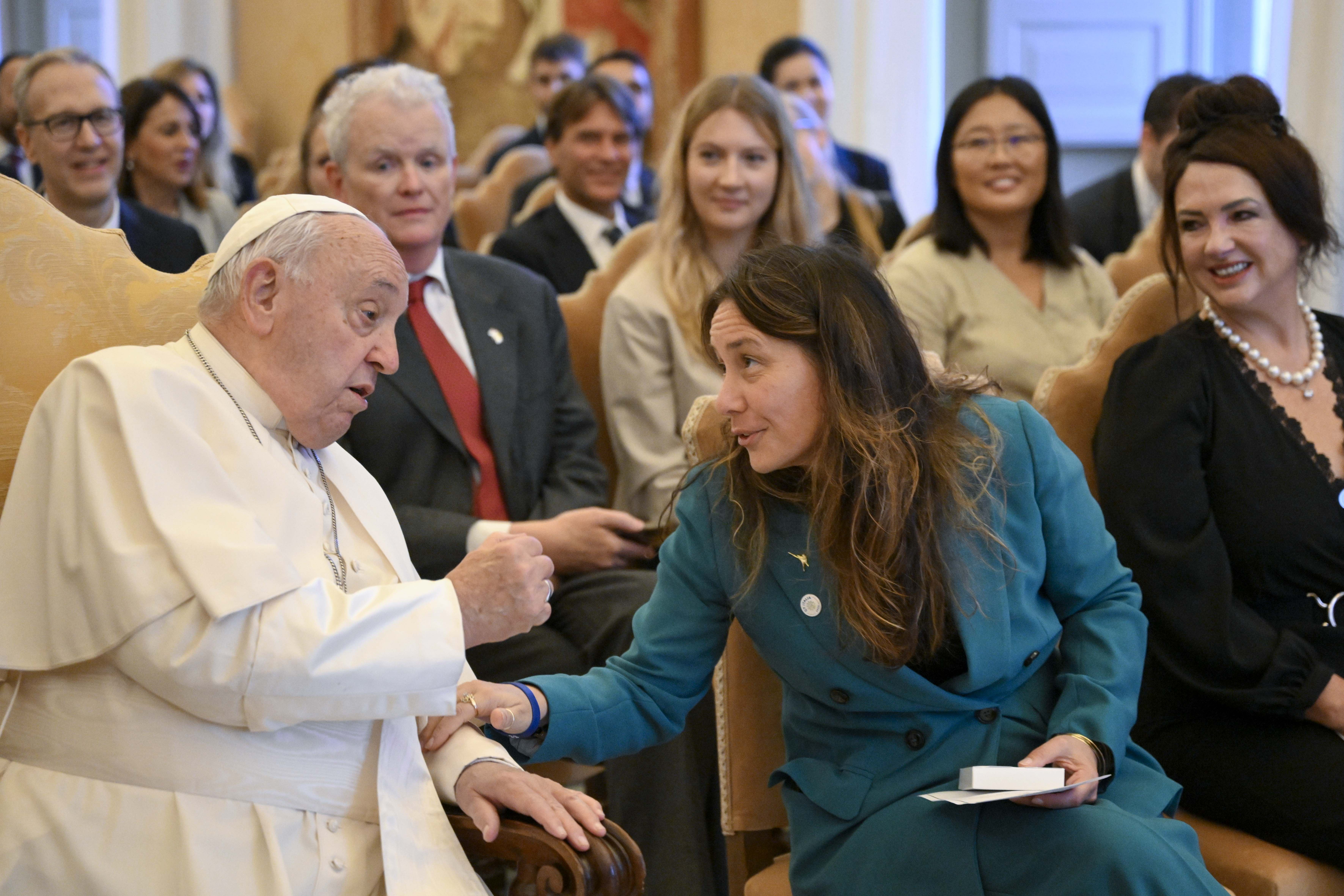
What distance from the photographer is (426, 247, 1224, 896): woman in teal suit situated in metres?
1.75

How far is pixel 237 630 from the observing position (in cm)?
149

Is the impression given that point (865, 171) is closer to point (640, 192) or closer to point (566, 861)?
point (640, 192)

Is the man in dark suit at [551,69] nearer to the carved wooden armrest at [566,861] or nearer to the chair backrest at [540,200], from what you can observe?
the chair backrest at [540,200]

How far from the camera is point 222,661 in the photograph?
1.47 meters

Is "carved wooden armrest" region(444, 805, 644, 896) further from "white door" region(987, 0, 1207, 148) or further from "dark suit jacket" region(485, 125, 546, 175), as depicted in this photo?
"white door" region(987, 0, 1207, 148)

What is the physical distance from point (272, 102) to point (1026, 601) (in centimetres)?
867

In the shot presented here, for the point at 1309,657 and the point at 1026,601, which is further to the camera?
the point at 1309,657

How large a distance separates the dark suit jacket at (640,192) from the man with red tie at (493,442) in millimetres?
1923

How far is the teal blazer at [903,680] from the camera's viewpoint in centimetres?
176

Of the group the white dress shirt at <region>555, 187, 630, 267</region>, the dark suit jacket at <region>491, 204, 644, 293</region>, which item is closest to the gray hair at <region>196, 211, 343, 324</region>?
the dark suit jacket at <region>491, 204, 644, 293</region>

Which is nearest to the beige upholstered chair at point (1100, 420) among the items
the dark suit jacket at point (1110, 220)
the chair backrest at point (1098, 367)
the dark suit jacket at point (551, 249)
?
the chair backrest at point (1098, 367)

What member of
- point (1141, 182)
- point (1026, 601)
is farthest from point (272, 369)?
point (1141, 182)

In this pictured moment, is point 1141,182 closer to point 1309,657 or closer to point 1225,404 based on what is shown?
point 1225,404

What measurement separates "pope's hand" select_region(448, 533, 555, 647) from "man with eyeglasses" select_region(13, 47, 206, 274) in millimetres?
2143
